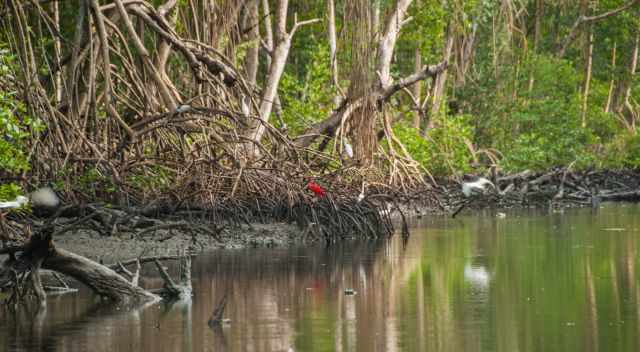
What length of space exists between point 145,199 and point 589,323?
7.26 m

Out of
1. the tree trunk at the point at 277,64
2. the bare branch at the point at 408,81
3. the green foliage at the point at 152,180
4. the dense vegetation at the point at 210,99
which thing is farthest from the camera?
the bare branch at the point at 408,81

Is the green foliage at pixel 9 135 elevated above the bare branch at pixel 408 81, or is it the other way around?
the bare branch at pixel 408 81

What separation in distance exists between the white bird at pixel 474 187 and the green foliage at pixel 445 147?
1.28 m

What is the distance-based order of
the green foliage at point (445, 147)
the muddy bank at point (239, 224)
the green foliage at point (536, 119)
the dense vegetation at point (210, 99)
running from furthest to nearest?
the green foliage at point (536, 119) → the green foliage at point (445, 147) → the dense vegetation at point (210, 99) → the muddy bank at point (239, 224)

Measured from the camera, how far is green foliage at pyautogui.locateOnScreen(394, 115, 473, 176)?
87.9 ft

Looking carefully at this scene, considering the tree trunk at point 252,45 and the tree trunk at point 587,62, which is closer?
the tree trunk at point 252,45

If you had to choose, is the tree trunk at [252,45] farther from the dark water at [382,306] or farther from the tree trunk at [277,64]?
the dark water at [382,306]

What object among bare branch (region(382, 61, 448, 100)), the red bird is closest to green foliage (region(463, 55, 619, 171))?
bare branch (region(382, 61, 448, 100))

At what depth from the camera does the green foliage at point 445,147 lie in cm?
2678

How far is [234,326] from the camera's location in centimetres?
915

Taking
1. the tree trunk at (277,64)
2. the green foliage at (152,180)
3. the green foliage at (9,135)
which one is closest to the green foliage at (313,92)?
the tree trunk at (277,64)

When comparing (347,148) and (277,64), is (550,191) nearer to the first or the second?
(347,148)

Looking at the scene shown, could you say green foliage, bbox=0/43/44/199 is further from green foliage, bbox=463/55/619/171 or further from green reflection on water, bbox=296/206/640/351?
green foliage, bbox=463/55/619/171

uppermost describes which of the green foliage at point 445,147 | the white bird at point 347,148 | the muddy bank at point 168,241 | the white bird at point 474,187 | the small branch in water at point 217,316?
the green foliage at point 445,147
